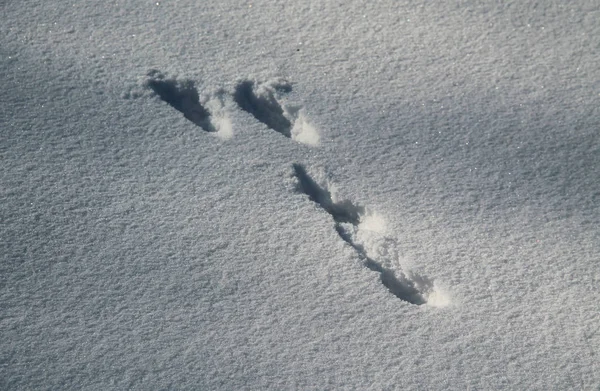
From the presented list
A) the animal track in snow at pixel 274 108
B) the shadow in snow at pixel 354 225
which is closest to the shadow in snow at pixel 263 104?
the animal track in snow at pixel 274 108

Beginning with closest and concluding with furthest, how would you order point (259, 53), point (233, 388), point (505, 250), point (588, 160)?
point (233, 388) → point (505, 250) → point (588, 160) → point (259, 53)

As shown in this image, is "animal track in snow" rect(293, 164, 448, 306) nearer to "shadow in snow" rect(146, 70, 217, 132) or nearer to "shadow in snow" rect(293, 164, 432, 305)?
"shadow in snow" rect(293, 164, 432, 305)

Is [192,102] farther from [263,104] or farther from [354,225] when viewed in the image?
Result: [354,225]

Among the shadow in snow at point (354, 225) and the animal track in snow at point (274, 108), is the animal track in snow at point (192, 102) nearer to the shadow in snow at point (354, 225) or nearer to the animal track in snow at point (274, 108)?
the animal track in snow at point (274, 108)

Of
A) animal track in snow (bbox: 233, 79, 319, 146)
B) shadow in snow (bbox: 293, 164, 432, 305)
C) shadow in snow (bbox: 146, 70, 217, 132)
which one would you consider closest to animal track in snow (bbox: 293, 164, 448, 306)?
shadow in snow (bbox: 293, 164, 432, 305)

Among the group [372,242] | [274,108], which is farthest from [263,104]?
[372,242]

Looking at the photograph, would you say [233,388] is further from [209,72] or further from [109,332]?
[209,72]

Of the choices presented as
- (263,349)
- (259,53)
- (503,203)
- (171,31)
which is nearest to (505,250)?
(503,203)
